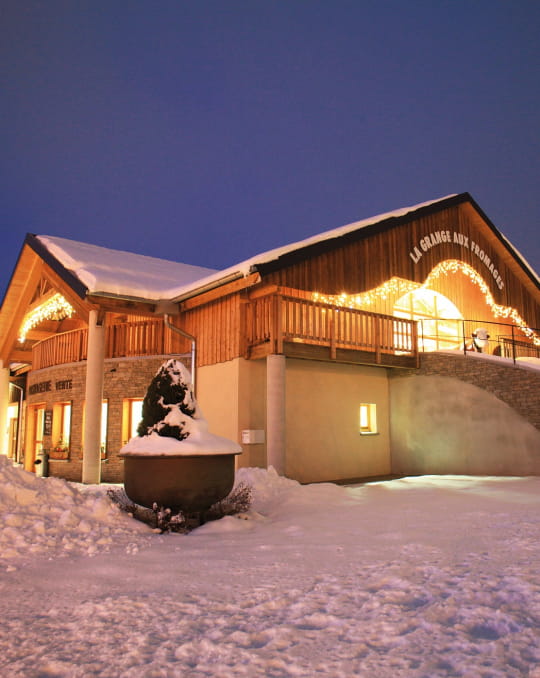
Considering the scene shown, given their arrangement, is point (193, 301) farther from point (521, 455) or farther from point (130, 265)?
point (521, 455)

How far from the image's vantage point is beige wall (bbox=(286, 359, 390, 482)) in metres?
13.9

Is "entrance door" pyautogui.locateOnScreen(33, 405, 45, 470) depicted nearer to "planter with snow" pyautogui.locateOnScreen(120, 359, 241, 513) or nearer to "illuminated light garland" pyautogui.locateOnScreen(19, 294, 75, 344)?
"illuminated light garland" pyautogui.locateOnScreen(19, 294, 75, 344)

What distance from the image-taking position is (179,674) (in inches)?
123

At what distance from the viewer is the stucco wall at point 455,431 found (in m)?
13.5

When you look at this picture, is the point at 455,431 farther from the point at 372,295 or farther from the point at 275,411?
the point at 275,411

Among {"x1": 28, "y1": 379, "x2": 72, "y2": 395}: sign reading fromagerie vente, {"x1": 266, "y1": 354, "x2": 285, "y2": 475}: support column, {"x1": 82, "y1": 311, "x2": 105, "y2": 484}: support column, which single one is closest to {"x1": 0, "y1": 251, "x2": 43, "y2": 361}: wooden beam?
{"x1": 28, "y1": 379, "x2": 72, "y2": 395}: sign reading fromagerie vente

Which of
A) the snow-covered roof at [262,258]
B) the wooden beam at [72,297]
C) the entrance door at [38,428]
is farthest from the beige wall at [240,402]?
the entrance door at [38,428]

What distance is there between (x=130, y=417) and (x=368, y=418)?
6.87 meters

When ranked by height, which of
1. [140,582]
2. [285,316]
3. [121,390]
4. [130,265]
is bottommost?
[140,582]

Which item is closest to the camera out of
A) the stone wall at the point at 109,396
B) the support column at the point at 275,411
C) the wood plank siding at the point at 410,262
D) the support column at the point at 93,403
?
the support column at the point at 275,411

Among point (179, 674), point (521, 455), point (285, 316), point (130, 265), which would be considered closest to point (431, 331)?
point (521, 455)

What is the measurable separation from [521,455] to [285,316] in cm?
654

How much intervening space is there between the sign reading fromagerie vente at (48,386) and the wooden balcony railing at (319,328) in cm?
716

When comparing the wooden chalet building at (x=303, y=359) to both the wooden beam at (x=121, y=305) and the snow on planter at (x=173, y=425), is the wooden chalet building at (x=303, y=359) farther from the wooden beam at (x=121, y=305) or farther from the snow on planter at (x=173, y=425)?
the snow on planter at (x=173, y=425)
